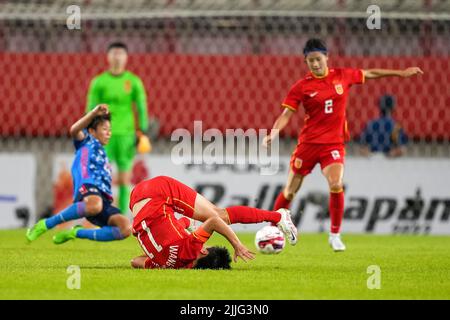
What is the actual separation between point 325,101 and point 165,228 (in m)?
3.19

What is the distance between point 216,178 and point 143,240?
557 cm

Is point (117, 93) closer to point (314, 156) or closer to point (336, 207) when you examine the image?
point (314, 156)

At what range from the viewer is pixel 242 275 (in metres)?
7.79

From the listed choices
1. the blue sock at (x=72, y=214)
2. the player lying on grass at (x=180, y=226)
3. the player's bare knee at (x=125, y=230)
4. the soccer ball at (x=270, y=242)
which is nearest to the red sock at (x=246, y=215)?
the player lying on grass at (x=180, y=226)

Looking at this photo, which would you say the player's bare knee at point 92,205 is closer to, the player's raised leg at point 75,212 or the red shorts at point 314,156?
the player's raised leg at point 75,212

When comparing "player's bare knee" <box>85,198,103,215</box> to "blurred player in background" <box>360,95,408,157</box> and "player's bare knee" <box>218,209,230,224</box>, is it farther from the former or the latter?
"blurred player in background" <box>360,95,408,157</box>

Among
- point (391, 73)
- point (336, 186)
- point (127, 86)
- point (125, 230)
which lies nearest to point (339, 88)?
point (391, 73)

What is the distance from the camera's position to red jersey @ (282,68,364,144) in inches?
415

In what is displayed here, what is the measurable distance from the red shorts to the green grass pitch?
31.4 inches

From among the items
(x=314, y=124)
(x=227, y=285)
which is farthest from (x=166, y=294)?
(x=314, y=124)

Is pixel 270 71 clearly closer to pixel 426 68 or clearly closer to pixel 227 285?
pixel 426 68

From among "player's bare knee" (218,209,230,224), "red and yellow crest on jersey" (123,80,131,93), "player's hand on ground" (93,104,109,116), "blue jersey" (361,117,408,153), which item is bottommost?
"player's bare knee" (218,209,230,224)

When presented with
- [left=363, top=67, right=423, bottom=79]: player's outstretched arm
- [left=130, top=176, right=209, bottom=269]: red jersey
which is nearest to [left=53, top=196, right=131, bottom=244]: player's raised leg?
[left=130, top=176, right=209, bottom=269]: red jersey

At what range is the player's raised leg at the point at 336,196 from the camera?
1040 cm
